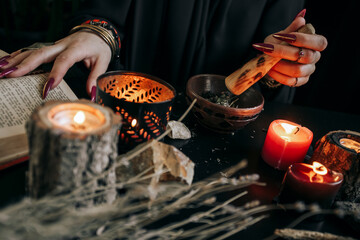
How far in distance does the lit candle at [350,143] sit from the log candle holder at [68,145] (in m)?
0.50

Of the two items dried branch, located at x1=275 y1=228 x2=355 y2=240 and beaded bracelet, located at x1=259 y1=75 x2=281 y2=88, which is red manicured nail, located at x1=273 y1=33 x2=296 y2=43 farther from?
dried branch, located at x1=275 y1=228 x2=355 y2=240

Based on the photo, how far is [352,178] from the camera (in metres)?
0.61

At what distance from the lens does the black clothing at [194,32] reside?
46.7 inches

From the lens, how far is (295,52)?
2.75ft

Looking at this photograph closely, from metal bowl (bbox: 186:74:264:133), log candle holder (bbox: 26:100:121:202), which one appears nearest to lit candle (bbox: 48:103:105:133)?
log candle holder (bbox: 26:100:121:202)

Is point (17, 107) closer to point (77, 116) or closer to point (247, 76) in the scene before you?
point (77, 116)

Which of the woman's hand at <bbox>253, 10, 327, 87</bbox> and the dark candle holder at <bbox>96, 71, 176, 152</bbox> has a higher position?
the woman's hand at <bbox>253, 10, 327, 87</bbox>

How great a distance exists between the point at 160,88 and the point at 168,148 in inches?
6.8

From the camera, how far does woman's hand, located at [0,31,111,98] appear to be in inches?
29.8

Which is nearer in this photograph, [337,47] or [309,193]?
[309,193]

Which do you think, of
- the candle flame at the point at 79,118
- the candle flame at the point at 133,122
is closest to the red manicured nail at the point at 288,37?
the candle flame at the point at 133,122

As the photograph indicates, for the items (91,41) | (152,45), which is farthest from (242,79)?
(152,45)

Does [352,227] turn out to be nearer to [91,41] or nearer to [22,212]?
[22,212]

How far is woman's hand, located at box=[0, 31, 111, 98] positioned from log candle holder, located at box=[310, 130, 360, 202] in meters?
0.58
